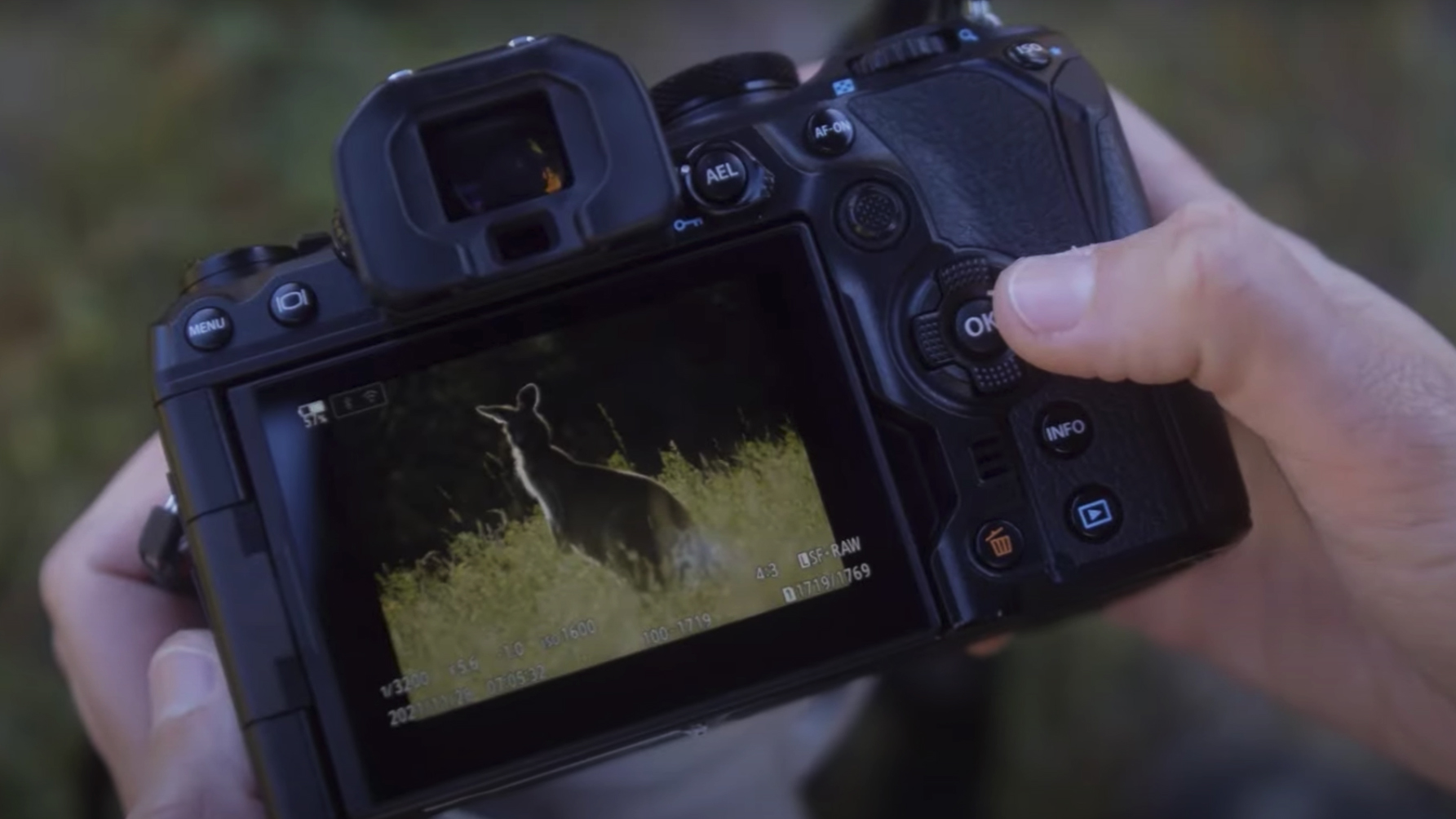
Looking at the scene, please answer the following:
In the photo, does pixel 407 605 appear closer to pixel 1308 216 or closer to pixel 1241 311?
pixel 1241 311

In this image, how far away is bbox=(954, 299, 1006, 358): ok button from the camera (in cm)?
55

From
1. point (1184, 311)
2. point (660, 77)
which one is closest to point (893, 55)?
point (1184, 311)

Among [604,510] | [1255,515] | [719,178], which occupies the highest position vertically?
[719,178]

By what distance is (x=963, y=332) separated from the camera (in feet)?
1.81

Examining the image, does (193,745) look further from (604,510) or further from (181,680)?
(604,510)

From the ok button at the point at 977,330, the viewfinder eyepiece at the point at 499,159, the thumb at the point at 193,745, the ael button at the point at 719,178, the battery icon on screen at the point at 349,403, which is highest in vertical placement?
the viewfinder eyepiece at the point at 499,159

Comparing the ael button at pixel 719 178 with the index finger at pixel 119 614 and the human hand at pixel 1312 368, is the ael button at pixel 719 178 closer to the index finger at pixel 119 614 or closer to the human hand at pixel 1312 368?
the human hand at pixel 1312 368

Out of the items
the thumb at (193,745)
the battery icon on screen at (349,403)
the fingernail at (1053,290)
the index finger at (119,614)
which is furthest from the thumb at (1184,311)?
the index finger at (119,614)

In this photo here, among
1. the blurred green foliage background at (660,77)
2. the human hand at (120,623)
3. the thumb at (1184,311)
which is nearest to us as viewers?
the thumb at (1184,311)

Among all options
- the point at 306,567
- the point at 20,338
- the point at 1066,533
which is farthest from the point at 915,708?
the point at 20,338

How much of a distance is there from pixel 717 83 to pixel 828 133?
5 cm

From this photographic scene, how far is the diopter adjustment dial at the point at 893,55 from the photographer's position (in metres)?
0.57

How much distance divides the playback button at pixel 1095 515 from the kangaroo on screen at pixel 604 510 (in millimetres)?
150

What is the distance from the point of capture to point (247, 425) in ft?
1.74
